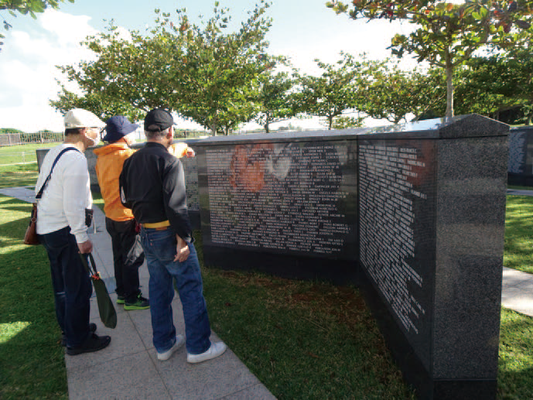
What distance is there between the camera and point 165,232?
10.3ft

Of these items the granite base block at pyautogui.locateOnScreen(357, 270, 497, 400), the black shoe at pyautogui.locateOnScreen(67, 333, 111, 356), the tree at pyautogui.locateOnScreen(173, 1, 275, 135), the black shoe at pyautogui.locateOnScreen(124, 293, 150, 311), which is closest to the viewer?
the granite base block at pyautogui.locateOnScreen(357, 270, 497, 400)

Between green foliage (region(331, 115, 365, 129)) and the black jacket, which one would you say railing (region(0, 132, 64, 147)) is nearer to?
green foliage (region(331, 115, 365, 129))

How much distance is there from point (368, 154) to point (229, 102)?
33.3 feet

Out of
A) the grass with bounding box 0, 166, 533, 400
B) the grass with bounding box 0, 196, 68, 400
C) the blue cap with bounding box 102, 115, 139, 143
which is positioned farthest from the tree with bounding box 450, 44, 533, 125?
the grass with bounding box 0, 196, 68, 400

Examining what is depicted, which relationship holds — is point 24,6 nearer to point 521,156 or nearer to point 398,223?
point 398,223

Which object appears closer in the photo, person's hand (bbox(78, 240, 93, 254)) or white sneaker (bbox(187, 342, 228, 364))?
person's hand (bbox(78, 240, 93, 254))

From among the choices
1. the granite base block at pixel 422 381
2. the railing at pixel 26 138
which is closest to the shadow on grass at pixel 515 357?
the granite base block at pixel 422 381

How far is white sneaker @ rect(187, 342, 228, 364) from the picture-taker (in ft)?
11.0

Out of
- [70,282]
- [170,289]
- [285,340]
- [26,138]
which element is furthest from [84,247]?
[26,138]

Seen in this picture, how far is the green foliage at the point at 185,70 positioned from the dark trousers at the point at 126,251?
30.0 feet

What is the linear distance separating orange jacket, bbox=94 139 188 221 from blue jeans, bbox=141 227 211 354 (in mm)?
1083

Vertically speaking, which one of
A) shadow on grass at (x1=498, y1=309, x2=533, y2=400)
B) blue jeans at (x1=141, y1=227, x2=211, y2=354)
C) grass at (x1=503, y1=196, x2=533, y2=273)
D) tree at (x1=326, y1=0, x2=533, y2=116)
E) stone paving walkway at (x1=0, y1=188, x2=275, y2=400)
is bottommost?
stone paving walkway at (x1=0, y1=188, x2=275, y2=400)

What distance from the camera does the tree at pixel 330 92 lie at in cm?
2450

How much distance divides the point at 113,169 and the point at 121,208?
0.47 metres
